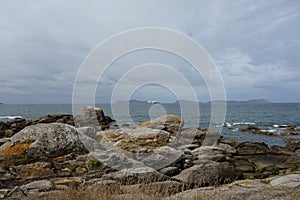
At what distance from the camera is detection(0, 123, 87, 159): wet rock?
→ 9258 mm

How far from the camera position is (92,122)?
34312mm

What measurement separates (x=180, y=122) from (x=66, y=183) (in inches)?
540

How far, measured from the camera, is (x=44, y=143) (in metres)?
9.49

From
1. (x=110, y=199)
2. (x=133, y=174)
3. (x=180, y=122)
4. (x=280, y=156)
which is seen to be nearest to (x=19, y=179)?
(x=133, y=174)

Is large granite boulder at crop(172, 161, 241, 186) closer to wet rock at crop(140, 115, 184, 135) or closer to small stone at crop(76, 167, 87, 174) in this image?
small stone at crop(76, 167, 87, 174)

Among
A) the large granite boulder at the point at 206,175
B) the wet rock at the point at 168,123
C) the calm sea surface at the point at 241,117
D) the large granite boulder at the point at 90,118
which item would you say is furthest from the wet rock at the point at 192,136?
the large granite boulder at the point at 90,118

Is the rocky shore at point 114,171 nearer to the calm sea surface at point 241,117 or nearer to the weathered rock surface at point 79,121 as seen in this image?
the calm sea surface at point 241,117

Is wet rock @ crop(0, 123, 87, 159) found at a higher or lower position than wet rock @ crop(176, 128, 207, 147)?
higher

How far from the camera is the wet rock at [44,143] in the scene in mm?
9258

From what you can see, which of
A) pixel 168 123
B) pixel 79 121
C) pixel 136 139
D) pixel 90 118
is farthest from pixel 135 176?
pixel 90 118

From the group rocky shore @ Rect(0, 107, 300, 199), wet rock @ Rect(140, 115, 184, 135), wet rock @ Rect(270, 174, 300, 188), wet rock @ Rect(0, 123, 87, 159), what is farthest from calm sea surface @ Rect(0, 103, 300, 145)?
wet rock @ Rect(270, 174, 300, 188)

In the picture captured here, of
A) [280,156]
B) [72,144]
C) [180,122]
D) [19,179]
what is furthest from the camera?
[180,122]

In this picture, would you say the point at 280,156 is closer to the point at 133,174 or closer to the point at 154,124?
the point at 154,124

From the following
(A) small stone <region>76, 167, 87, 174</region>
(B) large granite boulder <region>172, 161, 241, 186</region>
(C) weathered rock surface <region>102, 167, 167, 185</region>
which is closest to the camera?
(C) weathered rock surface <region>102, 167, 167, 185</region>
